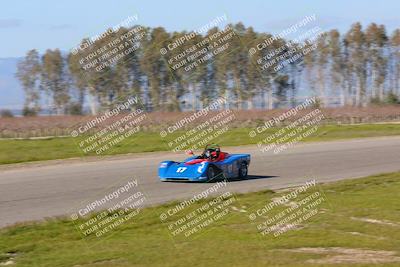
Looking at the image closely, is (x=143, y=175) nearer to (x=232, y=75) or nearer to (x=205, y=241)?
(x=205, y=241)

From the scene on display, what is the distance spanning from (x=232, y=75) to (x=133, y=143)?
2381 inches

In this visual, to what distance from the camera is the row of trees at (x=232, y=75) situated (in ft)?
278

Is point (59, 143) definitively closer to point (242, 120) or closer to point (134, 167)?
point (134, 167)

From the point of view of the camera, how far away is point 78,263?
8953mm

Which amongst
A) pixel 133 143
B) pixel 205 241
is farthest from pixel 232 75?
pixel 205 241

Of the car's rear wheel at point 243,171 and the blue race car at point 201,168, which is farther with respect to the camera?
the car's rear wheel at point 243,171

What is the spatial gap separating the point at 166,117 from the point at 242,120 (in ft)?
19.8

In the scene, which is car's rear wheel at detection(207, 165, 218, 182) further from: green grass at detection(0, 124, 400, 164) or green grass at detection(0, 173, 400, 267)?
green grass at detection(0, 124, 400, 164)

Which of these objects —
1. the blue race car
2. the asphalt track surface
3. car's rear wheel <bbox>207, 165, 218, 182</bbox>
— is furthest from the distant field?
car's rear wheel <bbox>207, 165, 218, 182</bbox>

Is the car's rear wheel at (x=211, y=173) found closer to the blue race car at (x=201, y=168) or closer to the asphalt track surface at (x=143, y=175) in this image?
the blue race car at (x=201, y=168)

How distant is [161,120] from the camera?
53.4 meters

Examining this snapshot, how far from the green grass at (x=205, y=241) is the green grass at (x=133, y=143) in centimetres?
1403

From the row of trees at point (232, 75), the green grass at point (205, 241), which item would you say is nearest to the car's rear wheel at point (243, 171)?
the green grass at point (205, 241)

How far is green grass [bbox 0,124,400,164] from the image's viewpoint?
27250 millimetres
